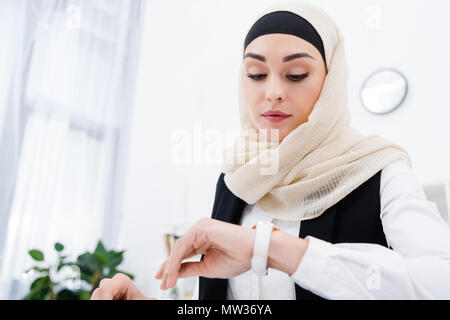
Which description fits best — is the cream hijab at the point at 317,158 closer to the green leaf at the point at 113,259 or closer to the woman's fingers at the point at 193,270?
the woman's fingers at the point at 193,270

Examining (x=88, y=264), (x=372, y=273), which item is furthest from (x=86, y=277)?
(x=372, y=273)

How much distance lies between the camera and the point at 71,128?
2689 mm

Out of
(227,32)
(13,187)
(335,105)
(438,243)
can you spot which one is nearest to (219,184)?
(335,105)

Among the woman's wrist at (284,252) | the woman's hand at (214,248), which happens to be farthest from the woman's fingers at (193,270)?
the woman's wrist at (284,252)

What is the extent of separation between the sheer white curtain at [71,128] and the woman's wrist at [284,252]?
2081mm

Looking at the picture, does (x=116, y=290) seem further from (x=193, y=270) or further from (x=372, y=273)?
(x=372, y=273)

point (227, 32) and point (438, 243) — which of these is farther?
point (227, 32)

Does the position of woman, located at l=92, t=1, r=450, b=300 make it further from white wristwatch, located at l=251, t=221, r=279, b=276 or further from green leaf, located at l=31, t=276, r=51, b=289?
green leaf, located at l=31, t=276, r=51, b=289

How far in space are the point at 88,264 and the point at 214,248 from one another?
1.90 m

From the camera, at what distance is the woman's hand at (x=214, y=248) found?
545 mm

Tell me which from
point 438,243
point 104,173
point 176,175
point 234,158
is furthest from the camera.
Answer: point 176,175

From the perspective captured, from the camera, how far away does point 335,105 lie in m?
0.94
